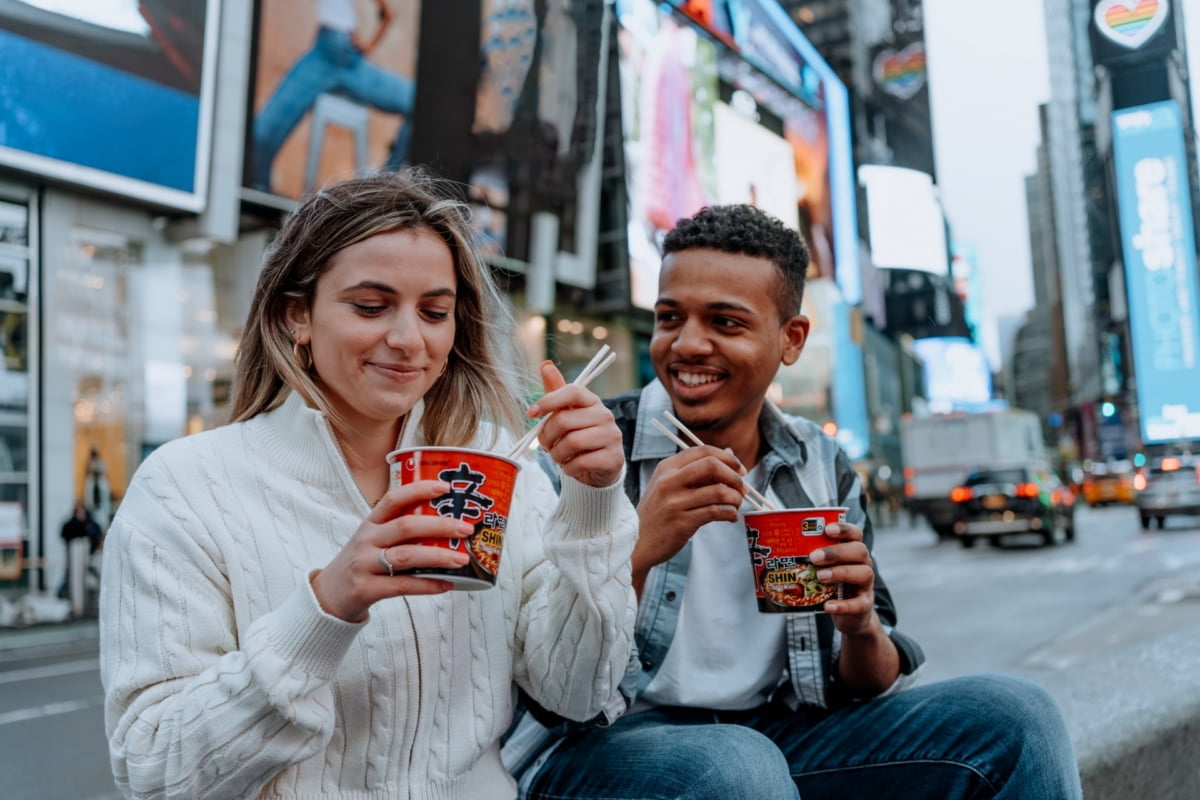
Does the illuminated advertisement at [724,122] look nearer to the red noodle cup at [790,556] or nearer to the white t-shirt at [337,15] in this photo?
the white t-shirt at [337,15]

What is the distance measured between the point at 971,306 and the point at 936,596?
118 meters

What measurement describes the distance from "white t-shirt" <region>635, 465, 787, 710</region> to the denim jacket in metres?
0.04

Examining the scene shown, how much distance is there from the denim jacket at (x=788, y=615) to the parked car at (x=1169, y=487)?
2029 centimetres

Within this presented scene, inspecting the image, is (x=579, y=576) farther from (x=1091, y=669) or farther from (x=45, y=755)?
(x=45, y=755)

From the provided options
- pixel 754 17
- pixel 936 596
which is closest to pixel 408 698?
pixel 936 596

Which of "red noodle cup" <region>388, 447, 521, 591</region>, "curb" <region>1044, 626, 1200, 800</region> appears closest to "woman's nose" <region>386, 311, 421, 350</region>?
"red noodle cup" <region>388, 447, 521, 591</region>

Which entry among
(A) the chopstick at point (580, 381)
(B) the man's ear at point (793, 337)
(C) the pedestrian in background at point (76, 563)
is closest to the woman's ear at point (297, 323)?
(A) the chopstick at point (580, 381)

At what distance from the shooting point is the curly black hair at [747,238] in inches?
84.7

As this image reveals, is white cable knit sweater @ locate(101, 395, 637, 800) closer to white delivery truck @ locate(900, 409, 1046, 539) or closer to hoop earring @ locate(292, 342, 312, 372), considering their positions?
hoop earring @ locate(292, 342, 312, 372)

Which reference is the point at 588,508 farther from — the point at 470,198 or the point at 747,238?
the point at 470,198

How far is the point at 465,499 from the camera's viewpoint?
50.6 inches

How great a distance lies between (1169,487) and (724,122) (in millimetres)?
15353

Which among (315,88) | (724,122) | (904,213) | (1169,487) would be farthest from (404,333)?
(904,213)

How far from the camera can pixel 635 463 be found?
7.11ft
